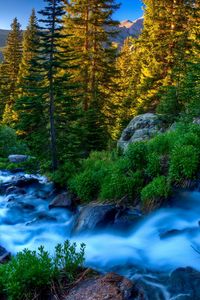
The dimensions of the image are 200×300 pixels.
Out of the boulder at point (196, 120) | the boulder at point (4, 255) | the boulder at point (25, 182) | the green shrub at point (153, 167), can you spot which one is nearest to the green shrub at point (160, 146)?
the green shrub at point (153, 167)

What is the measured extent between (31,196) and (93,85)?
48.7 ft

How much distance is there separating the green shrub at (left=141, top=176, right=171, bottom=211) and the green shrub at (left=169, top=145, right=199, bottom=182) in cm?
42

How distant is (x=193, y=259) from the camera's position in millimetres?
6656

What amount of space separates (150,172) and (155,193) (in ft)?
3.74

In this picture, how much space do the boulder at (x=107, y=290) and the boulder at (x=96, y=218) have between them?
371 cm

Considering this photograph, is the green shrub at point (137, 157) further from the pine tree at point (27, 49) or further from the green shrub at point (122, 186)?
the pine tree at point (27, 49)

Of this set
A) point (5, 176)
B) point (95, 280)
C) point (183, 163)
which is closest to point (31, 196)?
point (5, 176)

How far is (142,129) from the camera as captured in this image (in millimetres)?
19797

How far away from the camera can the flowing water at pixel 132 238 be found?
6.92m

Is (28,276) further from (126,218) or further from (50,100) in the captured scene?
(50,100)

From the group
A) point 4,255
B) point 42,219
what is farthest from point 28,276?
point 42,219

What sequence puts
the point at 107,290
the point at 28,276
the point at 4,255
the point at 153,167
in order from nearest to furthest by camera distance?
the point at 107,290 < the point at 28,276 < the point at 4,255 < the point at 153,167

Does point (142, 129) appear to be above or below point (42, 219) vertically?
above

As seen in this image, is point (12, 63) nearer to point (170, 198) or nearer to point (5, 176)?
point (5, 176)
